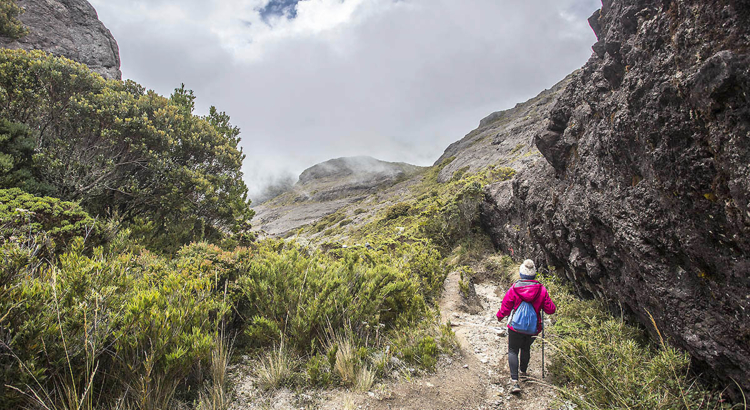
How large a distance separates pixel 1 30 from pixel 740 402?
19.8 meters

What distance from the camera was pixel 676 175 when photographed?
2.92 meters

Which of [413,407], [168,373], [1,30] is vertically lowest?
[413,407]

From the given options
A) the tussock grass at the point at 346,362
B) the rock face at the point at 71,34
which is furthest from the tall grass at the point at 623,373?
the rock face at the point at 71,34

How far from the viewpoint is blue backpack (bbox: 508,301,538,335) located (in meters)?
3.91

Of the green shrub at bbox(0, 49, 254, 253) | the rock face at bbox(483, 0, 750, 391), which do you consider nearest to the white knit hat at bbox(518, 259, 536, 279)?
the rock face at bbox(483, 0, 750, 391)

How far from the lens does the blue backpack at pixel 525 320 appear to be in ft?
12.8

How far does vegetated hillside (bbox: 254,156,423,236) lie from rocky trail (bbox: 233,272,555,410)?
680cm

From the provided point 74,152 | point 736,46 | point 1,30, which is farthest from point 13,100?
point 736,46

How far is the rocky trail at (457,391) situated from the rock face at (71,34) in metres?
17.8

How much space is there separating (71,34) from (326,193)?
5257 centimetres

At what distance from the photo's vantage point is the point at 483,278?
31.3 ft

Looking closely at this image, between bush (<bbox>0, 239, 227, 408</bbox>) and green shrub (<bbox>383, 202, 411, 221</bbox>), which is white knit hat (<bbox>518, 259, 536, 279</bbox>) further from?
green shrub (<bbox>383, 202, 411, 221</bbox>)

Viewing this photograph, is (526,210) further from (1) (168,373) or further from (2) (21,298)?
(2) (21,298)

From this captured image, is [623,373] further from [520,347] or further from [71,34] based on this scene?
[71,34]
